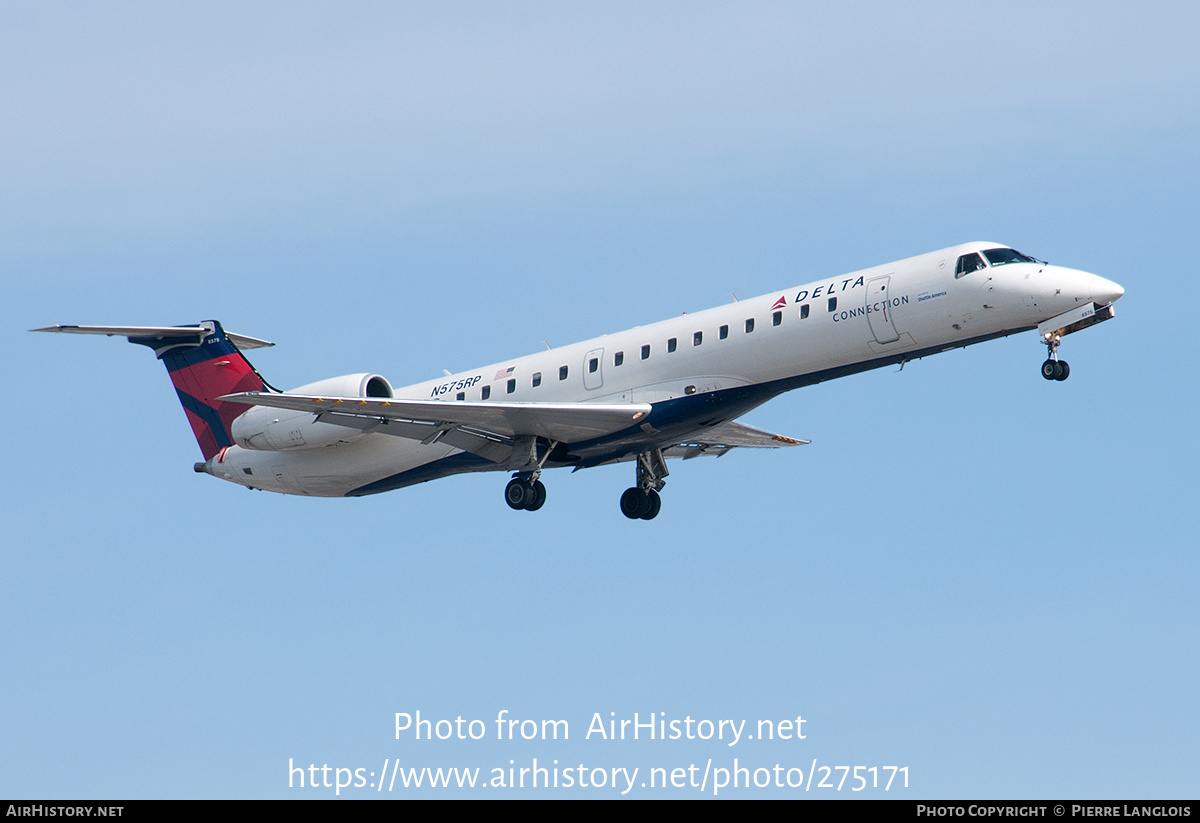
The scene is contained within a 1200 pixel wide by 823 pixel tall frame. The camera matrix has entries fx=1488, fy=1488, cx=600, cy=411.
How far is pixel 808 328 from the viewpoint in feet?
83.1

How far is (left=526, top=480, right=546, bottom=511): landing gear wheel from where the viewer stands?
2773 centimetres

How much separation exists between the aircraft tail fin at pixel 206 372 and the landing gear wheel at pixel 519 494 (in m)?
6.77

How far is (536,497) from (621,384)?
8.80 feet

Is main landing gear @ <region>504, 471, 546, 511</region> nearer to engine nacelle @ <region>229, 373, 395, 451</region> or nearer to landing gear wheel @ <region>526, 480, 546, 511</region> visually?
landing gear wheel @ <region>526, 480, 546, 511</region>

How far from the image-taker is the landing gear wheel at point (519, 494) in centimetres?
2770

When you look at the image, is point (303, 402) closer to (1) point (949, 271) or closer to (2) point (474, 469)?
(2) point (474, 469)

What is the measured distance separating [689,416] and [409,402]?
496 centimetres

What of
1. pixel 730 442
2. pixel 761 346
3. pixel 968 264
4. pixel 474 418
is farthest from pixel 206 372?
pixel 968 264

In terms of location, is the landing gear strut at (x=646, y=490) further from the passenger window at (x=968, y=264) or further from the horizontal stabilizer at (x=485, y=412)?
the passenger window at (x=968, y=264)

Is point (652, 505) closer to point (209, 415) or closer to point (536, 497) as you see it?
point (536, 497)

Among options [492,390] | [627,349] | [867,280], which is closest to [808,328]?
[867,280]

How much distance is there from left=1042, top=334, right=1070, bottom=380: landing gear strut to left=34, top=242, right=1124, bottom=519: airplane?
0.10 ft

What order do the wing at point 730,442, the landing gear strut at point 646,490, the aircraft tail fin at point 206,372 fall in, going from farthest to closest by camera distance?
the aircraft tail fin at point 206,372 < the wing at point 730,442 < the landing gear strut at point 646,490

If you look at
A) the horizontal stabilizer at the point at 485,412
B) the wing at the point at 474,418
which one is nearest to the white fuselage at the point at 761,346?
the horizontal stabilizer at the point at 485,412
